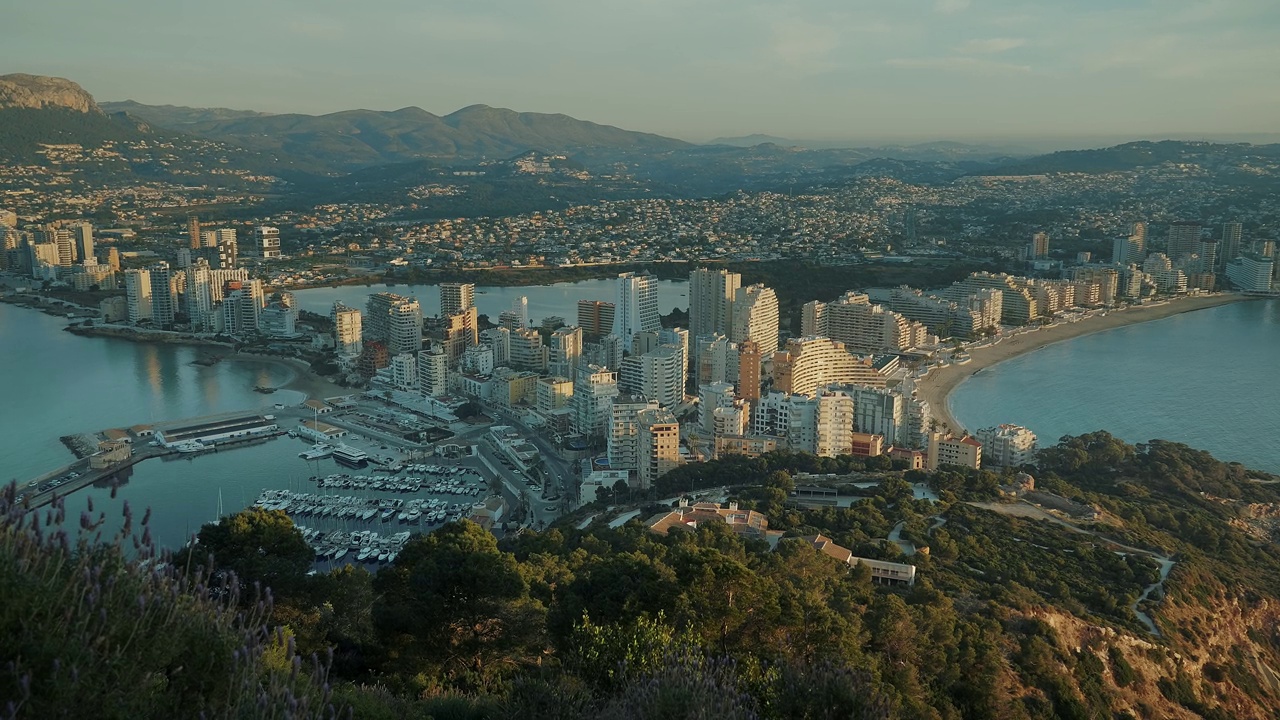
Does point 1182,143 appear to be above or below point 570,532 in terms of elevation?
above

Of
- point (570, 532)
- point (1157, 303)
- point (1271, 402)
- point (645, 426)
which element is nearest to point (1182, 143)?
point (1157, 303)

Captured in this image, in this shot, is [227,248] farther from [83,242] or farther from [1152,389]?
[1152,389]

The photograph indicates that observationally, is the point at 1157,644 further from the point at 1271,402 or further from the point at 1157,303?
the point at 1157,303

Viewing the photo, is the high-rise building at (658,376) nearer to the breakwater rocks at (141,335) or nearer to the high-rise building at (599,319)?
the high-rise building at (599,319)

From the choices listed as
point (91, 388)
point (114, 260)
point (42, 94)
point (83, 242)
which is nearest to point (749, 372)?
point (91, 388)

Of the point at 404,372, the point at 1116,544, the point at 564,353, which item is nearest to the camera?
the point at 1116,544

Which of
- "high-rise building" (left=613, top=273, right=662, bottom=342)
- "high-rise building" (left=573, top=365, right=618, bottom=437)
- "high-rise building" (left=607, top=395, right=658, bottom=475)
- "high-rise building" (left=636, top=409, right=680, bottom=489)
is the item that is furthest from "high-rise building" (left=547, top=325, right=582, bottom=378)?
"high-rise building" (left=636, top=409, right=680, bottom=489)

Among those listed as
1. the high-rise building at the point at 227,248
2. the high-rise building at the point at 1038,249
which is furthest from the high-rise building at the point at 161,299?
the high-rise building at the point at 1038,249
